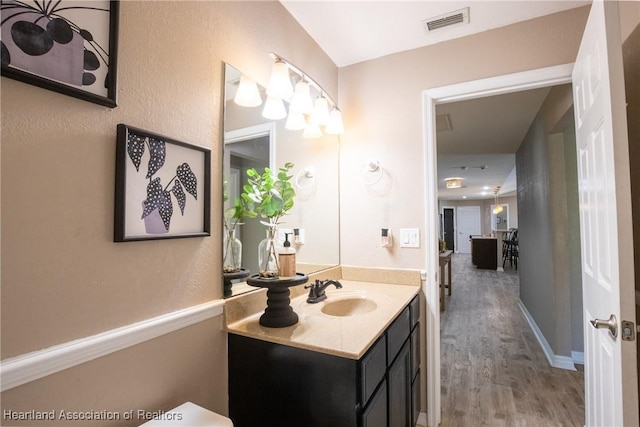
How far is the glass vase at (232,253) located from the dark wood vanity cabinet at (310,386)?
0.90 feet

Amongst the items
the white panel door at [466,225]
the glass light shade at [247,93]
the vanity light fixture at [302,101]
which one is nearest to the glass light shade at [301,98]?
the vanity light fixture at [302,101]

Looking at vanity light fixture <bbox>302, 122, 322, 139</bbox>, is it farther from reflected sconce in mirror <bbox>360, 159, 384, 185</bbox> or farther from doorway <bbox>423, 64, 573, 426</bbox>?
doorway <bbox>423, 64, 573, 426</bbox>

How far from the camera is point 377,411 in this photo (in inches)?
45.0

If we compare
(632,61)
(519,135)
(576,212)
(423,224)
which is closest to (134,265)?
(423,224)

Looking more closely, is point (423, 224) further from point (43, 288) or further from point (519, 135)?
point (519, 135)

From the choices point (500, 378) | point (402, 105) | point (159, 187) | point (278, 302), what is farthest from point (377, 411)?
point (500, 378)

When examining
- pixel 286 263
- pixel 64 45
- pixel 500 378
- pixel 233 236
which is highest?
pixel 64 45

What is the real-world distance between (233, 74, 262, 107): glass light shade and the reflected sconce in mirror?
948mm

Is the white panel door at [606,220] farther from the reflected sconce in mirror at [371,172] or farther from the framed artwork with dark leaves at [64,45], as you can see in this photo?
the framed artwork with dark leaves at [64,45]

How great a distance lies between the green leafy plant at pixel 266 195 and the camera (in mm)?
1454

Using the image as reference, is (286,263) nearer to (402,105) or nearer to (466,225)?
(402,105)

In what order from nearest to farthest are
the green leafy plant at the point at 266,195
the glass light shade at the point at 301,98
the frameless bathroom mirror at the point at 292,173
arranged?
the frameless bathroom mirror at the point at 292,173, the green leafy plant at the point at 266,195, the glass light shade at the point at 301,98

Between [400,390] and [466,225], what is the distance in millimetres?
12969

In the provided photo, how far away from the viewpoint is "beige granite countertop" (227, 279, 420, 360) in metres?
1.05
